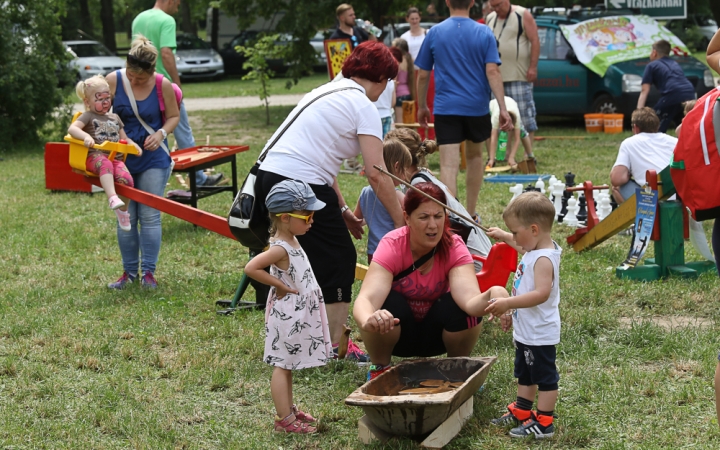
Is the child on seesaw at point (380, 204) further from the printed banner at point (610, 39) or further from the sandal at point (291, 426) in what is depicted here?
the printed banner at point (610, 39)

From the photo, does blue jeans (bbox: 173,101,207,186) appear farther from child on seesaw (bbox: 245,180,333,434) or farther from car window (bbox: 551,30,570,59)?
car window (bbox: 551,30,570,59)

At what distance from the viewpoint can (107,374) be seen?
473cm

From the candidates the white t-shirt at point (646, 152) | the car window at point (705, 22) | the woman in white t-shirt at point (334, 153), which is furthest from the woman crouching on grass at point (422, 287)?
the car window at point (705, 22)

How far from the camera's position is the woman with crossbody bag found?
6.38 metres

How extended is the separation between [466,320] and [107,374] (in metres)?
1.98

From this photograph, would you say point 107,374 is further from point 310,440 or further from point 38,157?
point 38,157

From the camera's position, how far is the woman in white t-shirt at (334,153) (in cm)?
447

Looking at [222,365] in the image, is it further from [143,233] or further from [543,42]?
[543,42]

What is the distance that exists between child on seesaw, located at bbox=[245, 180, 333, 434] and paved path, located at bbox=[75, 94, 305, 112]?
16877 mm

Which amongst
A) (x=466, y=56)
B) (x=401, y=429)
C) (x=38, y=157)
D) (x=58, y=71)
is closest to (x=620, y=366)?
(x=401, y=429)

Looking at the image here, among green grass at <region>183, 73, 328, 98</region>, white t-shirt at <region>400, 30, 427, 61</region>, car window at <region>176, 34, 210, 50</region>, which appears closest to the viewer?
white t-shirt at <region>400, 30, 427, 61</region>

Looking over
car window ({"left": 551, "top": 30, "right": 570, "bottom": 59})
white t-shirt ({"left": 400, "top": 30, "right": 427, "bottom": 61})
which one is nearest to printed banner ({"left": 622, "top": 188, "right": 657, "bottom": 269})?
white t-shirt ({"left": 400, "top": 30, "right": 427, "bottom": 61})

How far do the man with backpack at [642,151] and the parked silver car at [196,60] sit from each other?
22.4 m

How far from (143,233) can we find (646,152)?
4059 mm
